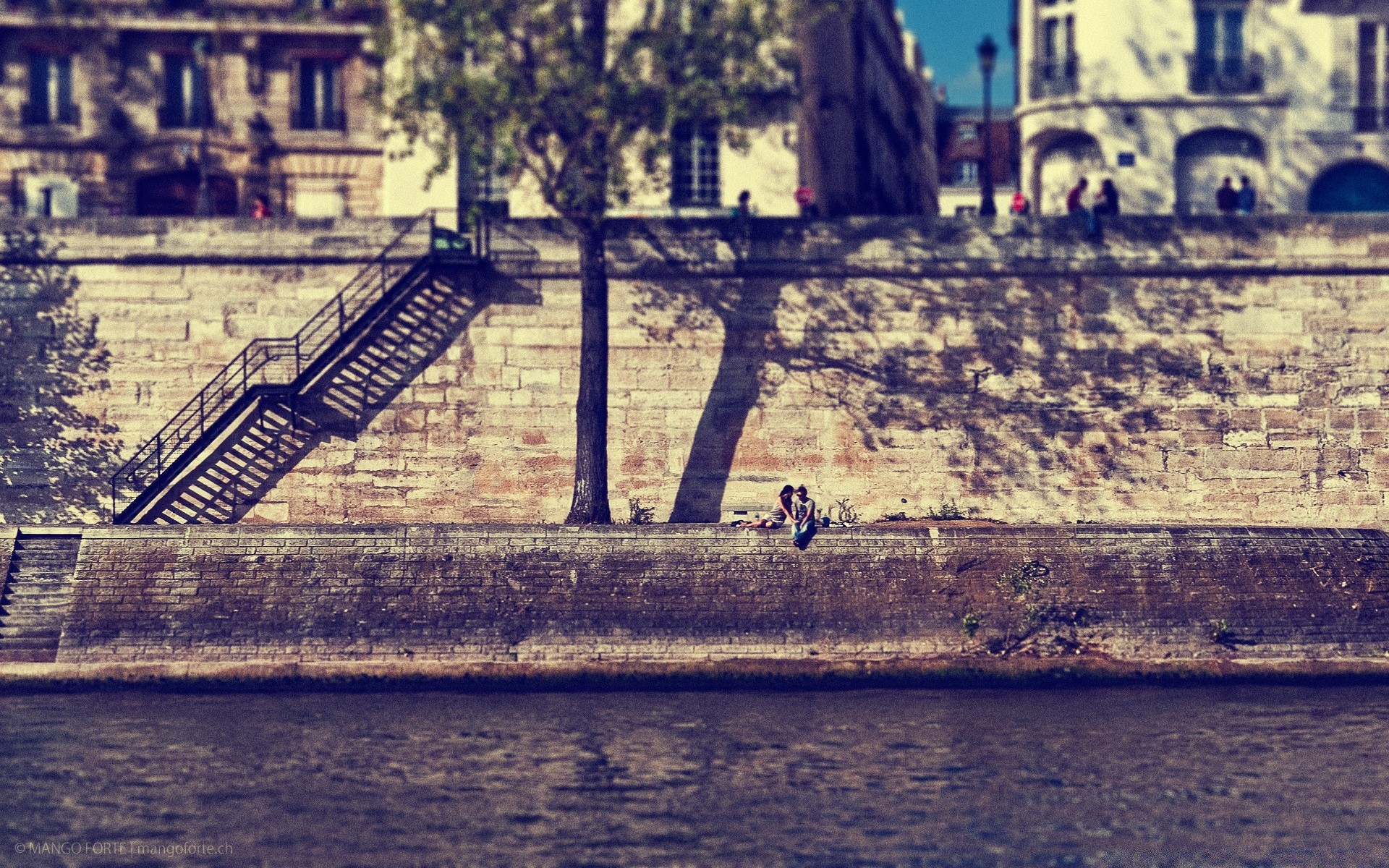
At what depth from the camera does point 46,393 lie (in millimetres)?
29656

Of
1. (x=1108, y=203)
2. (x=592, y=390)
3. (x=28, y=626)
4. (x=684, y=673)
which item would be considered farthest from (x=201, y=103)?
(x=684, y=673)

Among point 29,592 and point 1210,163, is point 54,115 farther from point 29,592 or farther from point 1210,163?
point 1210,163

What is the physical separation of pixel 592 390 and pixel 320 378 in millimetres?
4495

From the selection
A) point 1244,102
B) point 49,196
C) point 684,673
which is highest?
point 1244,102

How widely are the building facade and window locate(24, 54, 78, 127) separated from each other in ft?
103

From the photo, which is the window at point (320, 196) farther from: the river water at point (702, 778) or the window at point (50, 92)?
the river water at point (702, 778)

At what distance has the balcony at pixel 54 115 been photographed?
134 feet

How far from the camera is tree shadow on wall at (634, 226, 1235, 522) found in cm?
2956

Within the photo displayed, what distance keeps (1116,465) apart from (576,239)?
911cm

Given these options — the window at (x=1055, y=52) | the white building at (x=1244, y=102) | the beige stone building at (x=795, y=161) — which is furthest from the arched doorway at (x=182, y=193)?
the white building at (x=1244, y=102)

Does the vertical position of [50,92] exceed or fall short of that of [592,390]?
it exceeds it

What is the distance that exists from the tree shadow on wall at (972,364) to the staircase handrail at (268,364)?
14.5 feet

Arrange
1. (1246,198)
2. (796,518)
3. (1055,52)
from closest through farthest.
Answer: (796,518) < (1246,198) < (1055,52)

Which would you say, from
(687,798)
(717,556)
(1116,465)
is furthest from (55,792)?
(1116,465)
